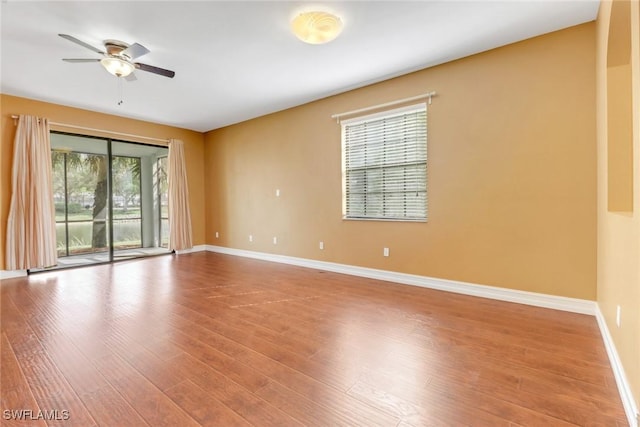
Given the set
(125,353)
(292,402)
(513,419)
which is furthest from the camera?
(125,353)

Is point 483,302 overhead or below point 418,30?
below

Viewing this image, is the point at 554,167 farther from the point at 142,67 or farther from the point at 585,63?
the point at 142,67

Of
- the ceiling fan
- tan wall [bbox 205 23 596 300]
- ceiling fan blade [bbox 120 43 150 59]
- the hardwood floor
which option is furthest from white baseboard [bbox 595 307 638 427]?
the ceiling fan

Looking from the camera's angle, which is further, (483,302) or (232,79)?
(232,79)

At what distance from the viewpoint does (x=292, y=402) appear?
1.61 meters

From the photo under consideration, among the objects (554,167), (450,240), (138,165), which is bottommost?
(450,240)

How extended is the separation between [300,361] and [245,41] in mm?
3064

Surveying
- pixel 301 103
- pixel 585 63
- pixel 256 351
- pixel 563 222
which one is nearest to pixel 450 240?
pixel 563 222

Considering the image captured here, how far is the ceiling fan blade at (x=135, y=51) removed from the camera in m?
2.73

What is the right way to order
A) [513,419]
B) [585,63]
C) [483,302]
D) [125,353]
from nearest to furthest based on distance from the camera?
[513,419] < [125,353] < [585,63] < [483,302]

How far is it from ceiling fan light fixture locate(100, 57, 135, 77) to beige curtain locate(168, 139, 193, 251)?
329 centimetres

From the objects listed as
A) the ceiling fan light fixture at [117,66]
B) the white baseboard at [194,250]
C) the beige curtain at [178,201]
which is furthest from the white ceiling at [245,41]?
the white baseboard at [194,250]

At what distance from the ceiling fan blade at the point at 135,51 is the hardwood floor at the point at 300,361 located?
2589 millimetres

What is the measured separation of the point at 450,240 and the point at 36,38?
4958 millimetres
